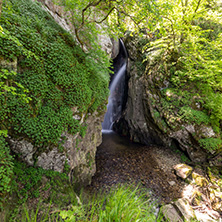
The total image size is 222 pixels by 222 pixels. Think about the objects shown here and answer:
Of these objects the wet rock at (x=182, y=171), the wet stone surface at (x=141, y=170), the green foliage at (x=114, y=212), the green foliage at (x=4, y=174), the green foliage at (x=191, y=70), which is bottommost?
the wet stone surface at (x=141, y=170)

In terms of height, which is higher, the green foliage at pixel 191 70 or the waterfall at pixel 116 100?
the green foliage at pixel 191 70

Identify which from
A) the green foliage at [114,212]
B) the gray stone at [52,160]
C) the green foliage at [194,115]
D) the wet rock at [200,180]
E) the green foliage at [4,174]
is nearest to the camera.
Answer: the green foliage at [114,212]

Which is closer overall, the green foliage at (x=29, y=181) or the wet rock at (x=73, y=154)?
the green foliage at (x=29, y=181)

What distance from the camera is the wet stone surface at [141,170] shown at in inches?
194

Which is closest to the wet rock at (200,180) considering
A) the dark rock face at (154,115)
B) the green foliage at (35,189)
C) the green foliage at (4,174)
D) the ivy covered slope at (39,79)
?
the dark rock face at (154,115)

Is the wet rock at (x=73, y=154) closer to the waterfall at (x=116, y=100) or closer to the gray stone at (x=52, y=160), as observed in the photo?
the gray stone at (x=52, y=160)

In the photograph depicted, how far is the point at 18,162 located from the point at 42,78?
2258 millimetres

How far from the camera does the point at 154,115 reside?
26.9 ft

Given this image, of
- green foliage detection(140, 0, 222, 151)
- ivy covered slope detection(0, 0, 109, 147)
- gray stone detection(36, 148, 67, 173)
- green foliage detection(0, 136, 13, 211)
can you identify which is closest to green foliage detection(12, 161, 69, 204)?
gray stone detection(36, 148, 67, 173)

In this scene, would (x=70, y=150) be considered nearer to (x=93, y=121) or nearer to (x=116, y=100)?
(x=93, y=121)

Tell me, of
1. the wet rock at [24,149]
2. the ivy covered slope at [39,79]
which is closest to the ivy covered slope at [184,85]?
the ivy covered slope at [39,79]

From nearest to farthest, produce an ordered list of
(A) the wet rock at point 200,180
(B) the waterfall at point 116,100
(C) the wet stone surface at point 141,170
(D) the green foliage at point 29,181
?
(D) the green foliage at point 29,181 → (C) the wet stone surface at point 141,170 → (A) the wet rock at point 200,180 → (B) the waterfall at point 116,100

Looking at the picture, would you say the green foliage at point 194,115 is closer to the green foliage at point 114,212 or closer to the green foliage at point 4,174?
the green foliage at point 114,212

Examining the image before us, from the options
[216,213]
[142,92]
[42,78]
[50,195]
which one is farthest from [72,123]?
[142,92]
